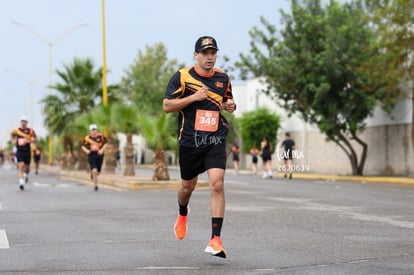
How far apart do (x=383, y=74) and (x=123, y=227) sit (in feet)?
64.6

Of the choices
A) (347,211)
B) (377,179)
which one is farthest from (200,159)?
(377,179)

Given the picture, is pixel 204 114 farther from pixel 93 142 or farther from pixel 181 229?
pixel 93 142

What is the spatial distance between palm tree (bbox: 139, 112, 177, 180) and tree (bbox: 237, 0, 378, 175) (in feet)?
31.5

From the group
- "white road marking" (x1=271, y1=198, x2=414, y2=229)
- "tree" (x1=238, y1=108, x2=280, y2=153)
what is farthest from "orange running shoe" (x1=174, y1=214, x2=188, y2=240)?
"tree" (x1=238, y1=108, x2=280, y2=153)

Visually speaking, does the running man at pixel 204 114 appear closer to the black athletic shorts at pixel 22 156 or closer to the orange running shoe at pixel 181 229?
the orange running shoe at pixel 181 229

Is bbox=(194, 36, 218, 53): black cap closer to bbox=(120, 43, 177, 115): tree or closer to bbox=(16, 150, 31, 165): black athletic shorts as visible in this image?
bbox=(16, 150, 31, 165): black athletic shorts

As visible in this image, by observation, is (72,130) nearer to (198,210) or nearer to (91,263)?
(198,210)

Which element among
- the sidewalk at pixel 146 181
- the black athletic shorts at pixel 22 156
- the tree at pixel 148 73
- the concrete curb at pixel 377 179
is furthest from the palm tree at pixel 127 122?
the tree at pixel 148 73

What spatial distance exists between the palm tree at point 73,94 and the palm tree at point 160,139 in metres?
15.8

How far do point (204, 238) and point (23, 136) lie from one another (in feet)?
40.2

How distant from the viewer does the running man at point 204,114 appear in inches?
287

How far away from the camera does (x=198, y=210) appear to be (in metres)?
13.1

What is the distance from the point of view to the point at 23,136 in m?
20.0

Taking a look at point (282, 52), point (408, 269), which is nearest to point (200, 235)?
point (408, 269)
